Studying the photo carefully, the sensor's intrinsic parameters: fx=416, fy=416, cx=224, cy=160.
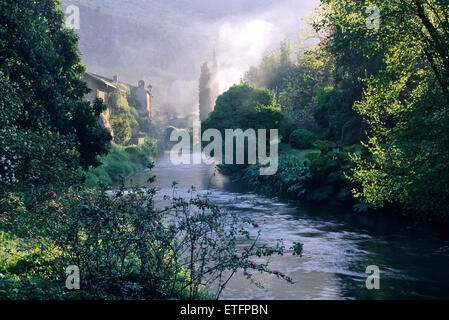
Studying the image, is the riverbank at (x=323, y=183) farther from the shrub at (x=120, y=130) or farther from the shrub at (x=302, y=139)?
the shrub at (x=120, y=130)

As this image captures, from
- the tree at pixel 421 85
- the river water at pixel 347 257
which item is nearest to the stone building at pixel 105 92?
the river water at pixel 347 257

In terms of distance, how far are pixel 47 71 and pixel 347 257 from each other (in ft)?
47.3

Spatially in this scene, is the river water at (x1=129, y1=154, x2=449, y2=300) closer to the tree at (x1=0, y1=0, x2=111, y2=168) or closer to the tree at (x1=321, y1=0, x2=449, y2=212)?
the tree at (x1=321, y1=0, x2=449, y2=212)

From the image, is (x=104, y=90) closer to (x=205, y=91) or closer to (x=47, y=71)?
(x=47, y=71)

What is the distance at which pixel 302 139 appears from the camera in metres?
37.4

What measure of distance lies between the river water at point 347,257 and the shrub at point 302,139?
660 inches

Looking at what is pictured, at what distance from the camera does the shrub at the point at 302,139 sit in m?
37.2

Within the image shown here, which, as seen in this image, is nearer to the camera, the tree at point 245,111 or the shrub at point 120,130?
the tree at point 245,111

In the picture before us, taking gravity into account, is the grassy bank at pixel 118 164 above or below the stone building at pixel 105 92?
below

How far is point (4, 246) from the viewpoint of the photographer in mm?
9383

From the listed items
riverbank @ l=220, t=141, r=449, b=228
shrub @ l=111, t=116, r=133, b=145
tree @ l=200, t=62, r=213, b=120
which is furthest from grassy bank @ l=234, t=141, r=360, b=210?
tree @ l=200, t=62, r=213, b=120

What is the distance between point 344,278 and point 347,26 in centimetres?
675
